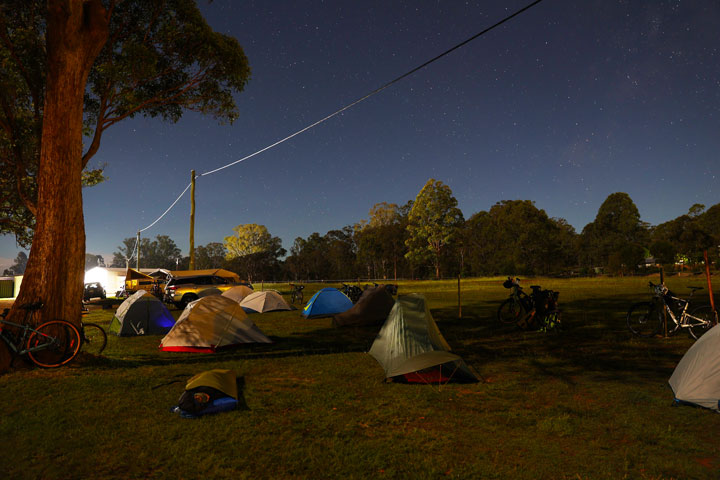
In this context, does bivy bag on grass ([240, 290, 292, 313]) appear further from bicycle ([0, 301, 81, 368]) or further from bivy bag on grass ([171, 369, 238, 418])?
bivy bag on grass ([171, 369, 238, 418])

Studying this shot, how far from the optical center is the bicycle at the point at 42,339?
7.35 meters

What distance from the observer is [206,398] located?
518 cm

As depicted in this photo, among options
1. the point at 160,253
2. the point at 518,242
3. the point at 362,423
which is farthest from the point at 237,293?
the point at 160,253

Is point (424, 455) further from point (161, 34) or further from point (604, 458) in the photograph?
point (161, 34)

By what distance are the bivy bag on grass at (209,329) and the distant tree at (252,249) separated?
78336 mm

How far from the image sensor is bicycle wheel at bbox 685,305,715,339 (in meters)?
8.73

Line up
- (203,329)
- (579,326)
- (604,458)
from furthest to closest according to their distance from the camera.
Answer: (579,326), (203,329), (604,458)

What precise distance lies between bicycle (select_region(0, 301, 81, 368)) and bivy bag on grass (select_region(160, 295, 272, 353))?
2.02 metres

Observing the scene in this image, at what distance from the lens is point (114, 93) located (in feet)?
37.0

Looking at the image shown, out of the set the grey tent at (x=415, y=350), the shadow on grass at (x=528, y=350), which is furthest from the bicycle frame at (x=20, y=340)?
the grey tent at (x=415, y=350)

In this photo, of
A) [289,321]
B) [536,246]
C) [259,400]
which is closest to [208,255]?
[536,246]

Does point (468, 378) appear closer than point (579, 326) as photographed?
Yes

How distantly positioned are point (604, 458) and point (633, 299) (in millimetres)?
18693

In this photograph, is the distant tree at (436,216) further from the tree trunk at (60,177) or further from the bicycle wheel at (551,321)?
the tree trunk at (60,177)
